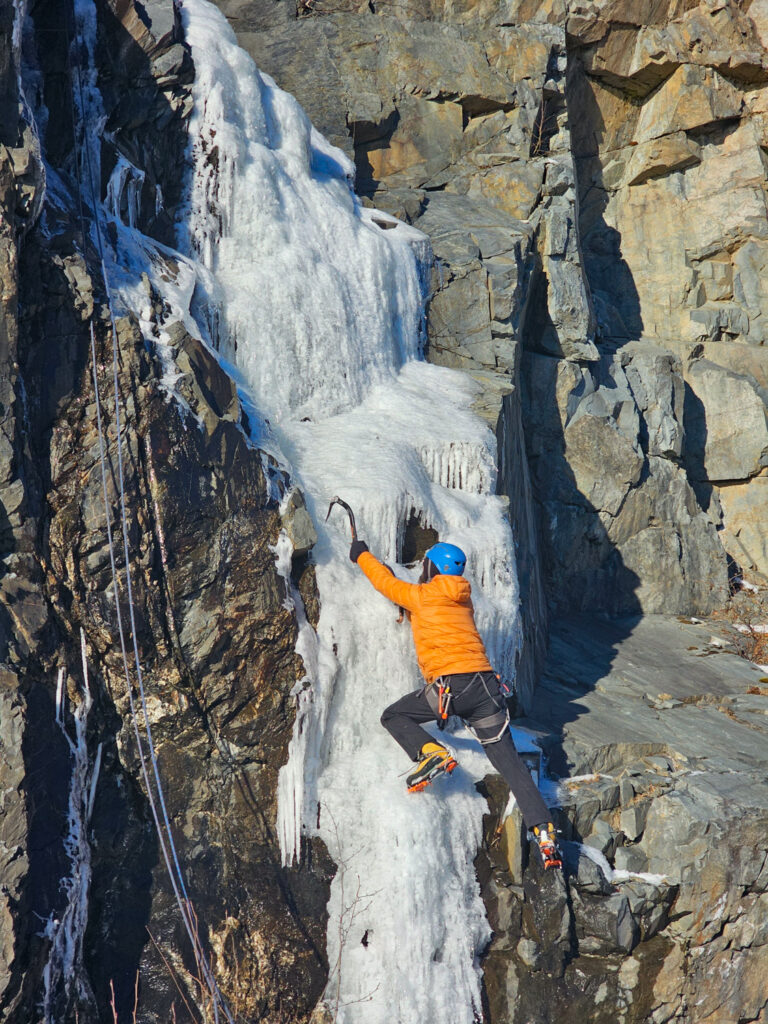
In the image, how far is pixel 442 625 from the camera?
6.67 metres

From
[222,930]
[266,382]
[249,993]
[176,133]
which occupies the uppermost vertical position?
[176,133]

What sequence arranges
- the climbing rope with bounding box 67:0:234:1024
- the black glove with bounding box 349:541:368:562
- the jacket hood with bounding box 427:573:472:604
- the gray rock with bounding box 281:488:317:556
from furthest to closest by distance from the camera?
the black glove with bounding box 349:541:368:562 < the gray rock with bounding box 281:488:317:556 < the jacket hood with bounding box 427:573:472:604 < the climbing rope with bounding box 67:0:234:1024

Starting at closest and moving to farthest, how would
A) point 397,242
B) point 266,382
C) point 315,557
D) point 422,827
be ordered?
point 422,827
point 315,557
point 266,382
point 397,242

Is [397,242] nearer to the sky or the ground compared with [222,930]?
nearer to the sky

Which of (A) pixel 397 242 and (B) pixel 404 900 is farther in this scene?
Answer: (A) pixel 397 242

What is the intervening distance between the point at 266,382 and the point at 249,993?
5.01 metres

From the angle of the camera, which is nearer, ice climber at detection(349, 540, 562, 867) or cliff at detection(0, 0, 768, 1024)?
cliff at detection(0, 0, 768, 1024)

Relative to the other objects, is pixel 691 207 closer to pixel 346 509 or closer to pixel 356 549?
pixel 346 509

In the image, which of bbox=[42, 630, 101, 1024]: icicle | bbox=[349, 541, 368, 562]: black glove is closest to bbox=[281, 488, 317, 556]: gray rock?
bbox=[349, 541, 368, 562]: black glove

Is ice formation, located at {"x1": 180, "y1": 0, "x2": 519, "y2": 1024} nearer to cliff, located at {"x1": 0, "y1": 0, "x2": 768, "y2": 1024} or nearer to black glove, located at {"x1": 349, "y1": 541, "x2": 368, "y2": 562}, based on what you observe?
cliff, located at {"x1": 0, "y1": 0, "x2": 768, "y2": 1024}

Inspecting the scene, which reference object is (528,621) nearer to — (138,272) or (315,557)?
(315,557)

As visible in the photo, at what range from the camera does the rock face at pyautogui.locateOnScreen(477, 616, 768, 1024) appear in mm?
7047

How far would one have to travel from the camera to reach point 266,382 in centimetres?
877

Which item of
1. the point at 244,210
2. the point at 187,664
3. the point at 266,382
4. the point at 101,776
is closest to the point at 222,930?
the point at 101,776
